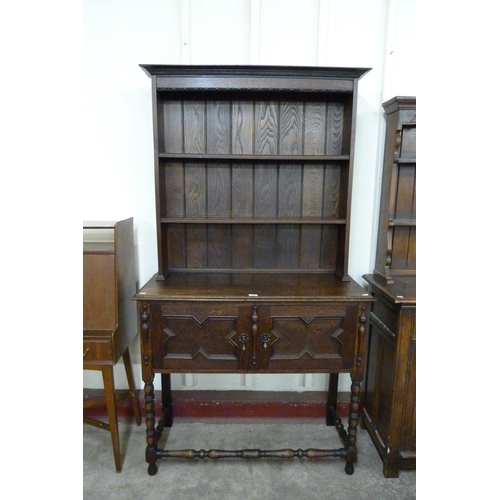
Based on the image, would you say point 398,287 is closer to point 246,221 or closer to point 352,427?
point 352,427

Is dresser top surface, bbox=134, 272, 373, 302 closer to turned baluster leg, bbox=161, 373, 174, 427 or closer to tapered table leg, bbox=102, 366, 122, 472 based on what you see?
tapered table leg, bbox=102, 366, 122, 472

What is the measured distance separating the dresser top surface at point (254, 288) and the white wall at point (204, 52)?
2.08 ft

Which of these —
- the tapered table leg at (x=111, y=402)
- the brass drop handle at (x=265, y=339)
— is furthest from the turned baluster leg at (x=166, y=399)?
the brass drop handle at (x=265, y=339)

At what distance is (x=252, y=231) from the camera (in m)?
2.14

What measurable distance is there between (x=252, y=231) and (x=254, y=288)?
1.49 feet

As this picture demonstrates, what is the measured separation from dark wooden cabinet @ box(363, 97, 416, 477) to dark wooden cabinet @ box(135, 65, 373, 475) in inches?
7.8

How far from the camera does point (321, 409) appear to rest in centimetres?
233

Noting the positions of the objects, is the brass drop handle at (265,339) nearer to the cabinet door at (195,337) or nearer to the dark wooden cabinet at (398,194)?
the cabinet door at (195,337)

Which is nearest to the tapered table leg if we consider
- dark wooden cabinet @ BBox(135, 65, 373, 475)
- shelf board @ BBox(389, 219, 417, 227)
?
dark wooden cabinet @ BBox(135, 65, 373, 475)

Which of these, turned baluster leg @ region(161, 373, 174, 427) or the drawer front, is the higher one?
the drawer front

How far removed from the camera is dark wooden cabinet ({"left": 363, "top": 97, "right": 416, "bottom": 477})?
5.86ft

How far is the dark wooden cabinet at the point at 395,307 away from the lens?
179cm
